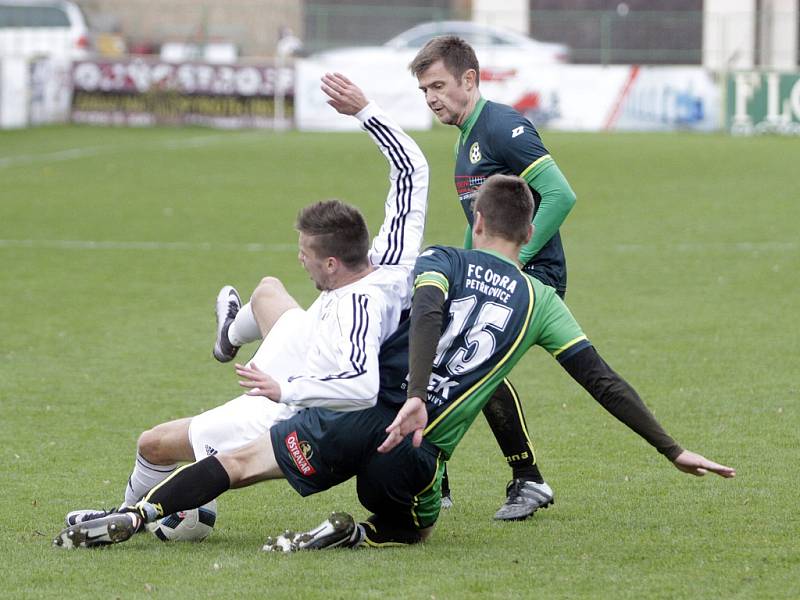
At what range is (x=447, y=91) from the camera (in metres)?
6.18

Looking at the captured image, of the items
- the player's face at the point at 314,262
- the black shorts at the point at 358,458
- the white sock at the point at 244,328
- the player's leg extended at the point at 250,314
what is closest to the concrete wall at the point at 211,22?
the player's leg extended at the point at 250,314

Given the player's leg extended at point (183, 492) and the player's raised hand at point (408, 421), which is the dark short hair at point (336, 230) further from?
the player's leg extended at point (183, 492)

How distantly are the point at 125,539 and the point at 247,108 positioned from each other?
92.1ft

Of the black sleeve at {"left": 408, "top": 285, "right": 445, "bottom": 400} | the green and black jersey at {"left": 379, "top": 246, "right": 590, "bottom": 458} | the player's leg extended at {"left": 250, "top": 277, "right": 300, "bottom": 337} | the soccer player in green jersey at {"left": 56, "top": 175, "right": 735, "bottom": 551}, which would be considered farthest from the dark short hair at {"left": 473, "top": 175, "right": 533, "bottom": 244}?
the player's leg extended at {"left": 250, "top": 277, "right": 300, "bottom": 337}


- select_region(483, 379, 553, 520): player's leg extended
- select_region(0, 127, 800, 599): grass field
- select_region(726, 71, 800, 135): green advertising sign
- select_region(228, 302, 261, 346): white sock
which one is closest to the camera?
select_region(0, 127, 800, 599): grass field

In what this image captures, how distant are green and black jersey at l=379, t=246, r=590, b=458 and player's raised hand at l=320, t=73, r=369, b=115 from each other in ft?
2.42

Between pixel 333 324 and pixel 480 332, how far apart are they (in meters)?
0.55

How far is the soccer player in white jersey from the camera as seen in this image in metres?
5.11

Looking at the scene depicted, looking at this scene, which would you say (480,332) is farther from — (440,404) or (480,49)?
(480,49)

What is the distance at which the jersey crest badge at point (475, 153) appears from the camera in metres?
6.27

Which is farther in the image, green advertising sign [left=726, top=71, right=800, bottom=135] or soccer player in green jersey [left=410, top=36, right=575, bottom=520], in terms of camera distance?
green advertising sign [left=726, top=71, right=800, bottom=135]

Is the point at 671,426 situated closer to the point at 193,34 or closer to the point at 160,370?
the point at 160,370

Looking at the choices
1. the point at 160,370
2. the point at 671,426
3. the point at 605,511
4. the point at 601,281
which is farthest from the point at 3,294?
the point at 605,511

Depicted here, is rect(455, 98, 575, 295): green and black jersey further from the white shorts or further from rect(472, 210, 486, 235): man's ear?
the white shorts
